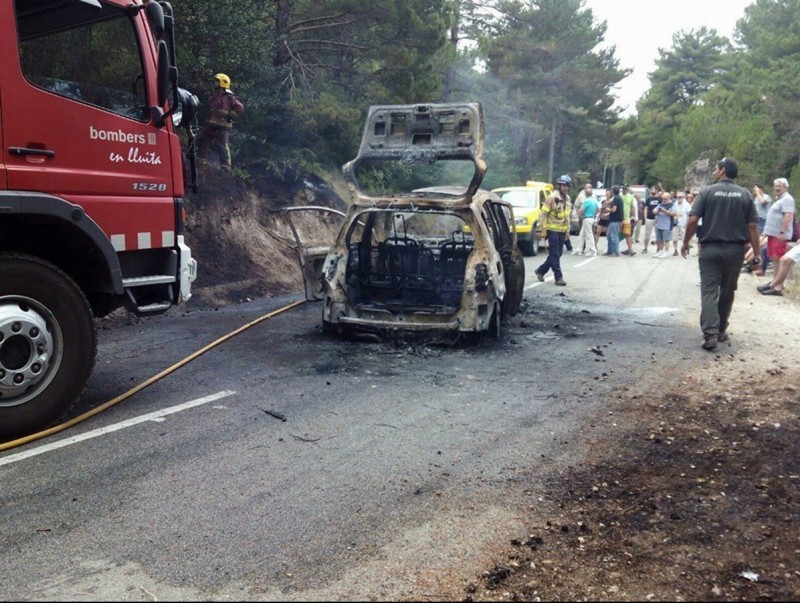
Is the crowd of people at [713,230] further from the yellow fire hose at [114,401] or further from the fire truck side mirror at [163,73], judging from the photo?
the fire truck side mirror at [163,73]

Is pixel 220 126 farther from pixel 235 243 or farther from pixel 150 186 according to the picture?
pixel 150 186

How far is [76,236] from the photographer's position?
4961 millimetres

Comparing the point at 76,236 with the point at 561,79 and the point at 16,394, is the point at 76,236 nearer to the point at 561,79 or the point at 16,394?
the point at 16,394

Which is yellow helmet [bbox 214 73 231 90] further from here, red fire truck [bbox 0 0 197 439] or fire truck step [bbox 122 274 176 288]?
fire truck step [bbox 122 274 176 288]

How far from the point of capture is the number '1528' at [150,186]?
5332 millimetres

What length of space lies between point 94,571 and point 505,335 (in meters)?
5.88

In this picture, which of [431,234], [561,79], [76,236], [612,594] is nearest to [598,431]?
[612,594]

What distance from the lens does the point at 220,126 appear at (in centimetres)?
1337

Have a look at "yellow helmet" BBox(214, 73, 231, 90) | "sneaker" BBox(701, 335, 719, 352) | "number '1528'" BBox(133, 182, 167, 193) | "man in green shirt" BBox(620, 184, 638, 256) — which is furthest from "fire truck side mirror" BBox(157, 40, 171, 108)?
"man in green shirt" BBox(620, 184, 638, 256)

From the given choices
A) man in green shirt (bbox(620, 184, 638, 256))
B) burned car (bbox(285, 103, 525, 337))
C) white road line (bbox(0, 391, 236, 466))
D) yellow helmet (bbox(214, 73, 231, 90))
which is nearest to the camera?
white road line (bbox(0, 391, 236, 466))

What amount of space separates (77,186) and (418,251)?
14.7ft

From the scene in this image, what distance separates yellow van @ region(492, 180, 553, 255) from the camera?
18594 mm

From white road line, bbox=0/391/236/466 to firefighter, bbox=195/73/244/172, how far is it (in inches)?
300

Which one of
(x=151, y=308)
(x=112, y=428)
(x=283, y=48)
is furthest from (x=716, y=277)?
(x=283, y=48)
